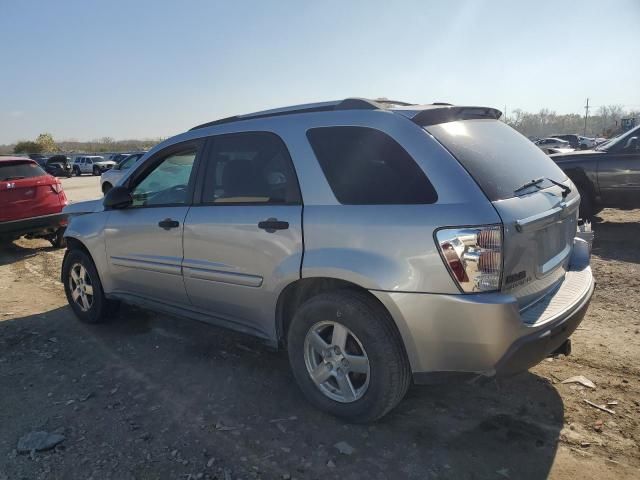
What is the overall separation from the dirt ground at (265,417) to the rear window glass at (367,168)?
1.25 m

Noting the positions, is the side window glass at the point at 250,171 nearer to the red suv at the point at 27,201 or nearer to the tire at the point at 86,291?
the tire at the point at 86,291

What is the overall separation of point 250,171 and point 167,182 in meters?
1.02

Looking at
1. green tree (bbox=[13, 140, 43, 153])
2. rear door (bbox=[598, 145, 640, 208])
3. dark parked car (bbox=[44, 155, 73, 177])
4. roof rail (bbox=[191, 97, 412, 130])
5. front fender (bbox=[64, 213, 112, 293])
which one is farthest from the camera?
green tree (bbox=[13, 140, 43, 153])

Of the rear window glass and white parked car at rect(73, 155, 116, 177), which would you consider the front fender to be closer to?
the rear window glass

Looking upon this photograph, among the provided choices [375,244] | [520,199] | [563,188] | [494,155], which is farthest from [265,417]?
[563,188]

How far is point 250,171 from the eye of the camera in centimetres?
334

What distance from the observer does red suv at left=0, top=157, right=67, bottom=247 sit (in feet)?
25.9

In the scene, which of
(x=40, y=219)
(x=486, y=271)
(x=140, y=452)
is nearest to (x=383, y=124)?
(x=486, y=271)

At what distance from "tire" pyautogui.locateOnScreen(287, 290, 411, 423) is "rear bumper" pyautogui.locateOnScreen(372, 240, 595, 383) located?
0.11 m

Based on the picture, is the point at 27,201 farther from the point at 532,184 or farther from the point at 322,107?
the point at 532,184

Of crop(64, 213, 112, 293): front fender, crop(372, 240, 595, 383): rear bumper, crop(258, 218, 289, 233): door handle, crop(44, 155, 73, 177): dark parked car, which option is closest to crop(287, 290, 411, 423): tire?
crop(372, 240, 595, 383): rear bumper

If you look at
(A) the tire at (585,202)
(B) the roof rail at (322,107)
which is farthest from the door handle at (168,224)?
(A) the tire at (585,202)

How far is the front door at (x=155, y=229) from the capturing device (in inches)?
146

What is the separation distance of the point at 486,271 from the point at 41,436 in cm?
276
